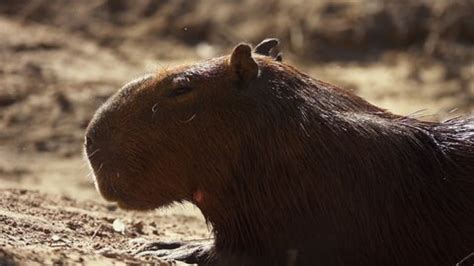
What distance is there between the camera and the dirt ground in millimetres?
10516

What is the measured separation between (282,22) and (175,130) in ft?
23.6

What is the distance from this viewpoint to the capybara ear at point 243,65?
601cm

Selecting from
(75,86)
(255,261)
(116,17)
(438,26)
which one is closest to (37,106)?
(75,86)

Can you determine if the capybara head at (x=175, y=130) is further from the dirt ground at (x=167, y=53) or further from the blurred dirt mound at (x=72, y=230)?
the dirt ground at (x=167, y=53)

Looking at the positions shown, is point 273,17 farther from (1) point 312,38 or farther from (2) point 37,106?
(2) point 37,106

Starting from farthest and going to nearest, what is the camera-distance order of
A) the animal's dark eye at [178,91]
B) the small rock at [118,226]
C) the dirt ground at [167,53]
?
the dirt ground at [167,53] < the small rock at [118,226] < the animal's dark eye at [178,91]

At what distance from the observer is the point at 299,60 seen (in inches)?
499

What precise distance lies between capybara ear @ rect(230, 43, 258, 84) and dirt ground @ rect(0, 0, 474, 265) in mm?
2990

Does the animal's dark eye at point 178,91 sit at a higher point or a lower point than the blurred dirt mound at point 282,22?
lower

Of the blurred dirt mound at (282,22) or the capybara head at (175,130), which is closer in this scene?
the capybara head at (175,130)

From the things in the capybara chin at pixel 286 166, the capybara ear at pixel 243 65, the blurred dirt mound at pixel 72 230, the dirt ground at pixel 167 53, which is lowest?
the blurred dirt mound at pixel 72 230

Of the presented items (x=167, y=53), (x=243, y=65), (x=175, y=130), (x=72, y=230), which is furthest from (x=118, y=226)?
(x=167, y=53)

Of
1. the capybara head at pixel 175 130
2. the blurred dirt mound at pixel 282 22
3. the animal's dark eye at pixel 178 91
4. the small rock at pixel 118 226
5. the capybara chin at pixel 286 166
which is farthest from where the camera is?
the blurred dirt mound at pixel 282 22

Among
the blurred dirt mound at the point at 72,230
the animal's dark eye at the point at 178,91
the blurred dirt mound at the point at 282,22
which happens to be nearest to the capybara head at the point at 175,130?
the animal's dark eye at the point at 178,91
